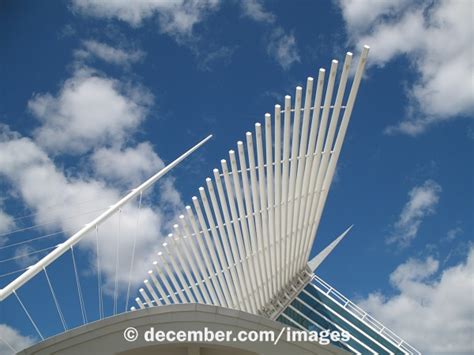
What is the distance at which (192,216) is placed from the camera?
66.6ft

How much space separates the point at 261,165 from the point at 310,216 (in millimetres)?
5813

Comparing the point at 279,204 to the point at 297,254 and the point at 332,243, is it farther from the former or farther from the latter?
the point at 332,243

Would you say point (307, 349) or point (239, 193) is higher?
point (239, 193)

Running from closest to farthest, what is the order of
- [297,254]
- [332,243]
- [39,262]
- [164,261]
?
[39,262], [164,261], [297,254], [332,243]

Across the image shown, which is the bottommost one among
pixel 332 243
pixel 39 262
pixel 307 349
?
pixel 307 349

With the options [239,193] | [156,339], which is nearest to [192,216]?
[239,193]

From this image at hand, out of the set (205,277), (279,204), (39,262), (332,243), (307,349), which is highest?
(332,243)

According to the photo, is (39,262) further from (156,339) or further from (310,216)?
(310,216)

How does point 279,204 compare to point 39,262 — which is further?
point 279,204

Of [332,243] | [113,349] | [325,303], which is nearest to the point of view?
[113,349]

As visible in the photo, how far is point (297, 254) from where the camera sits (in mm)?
26000

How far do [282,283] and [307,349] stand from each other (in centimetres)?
1750

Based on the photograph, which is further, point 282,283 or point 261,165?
point 282,283

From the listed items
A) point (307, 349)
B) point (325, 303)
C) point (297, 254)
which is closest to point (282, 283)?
point (297, 254)
